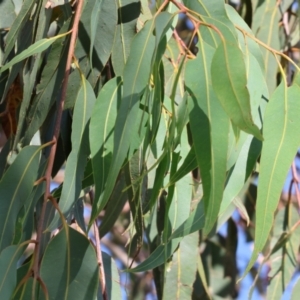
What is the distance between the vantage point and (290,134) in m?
1.07

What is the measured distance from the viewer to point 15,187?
1088mm

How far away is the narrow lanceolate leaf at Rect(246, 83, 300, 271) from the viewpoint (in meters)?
1.03

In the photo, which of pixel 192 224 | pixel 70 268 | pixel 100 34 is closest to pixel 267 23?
pixel 100 34

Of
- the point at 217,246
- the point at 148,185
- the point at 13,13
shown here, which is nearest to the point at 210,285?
the point at 217,246

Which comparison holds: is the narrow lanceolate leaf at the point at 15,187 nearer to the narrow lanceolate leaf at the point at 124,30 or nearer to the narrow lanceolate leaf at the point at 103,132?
the narrow lanceolate leaf at the point at 103,132

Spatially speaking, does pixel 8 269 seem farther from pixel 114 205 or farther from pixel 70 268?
pixel 114 205

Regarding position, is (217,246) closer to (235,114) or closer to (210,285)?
(210,285)

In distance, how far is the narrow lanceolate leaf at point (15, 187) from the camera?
1070 mm

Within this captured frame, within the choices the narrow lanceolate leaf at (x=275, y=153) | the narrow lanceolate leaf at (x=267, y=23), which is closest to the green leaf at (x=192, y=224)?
the narrow lanceolate leaf at (x=275, y=153)

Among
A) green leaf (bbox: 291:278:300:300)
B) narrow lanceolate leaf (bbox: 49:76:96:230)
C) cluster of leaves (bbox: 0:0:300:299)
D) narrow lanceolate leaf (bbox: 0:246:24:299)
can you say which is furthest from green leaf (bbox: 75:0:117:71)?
green leaf (bbox: 291:278:300:300)

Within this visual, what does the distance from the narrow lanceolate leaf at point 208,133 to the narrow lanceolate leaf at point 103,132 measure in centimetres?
12

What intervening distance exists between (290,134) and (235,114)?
16 centimetres

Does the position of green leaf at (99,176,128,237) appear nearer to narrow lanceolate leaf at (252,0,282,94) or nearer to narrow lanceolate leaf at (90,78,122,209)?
narrow lanceolate leaf at (90,78,122,209)

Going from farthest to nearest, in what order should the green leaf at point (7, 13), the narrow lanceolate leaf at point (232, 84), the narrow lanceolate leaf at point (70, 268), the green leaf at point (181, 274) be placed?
1. the green leaf at point (181, 274)
2. the green leaf at point (7, 13)
3. the narrow lanceolate leaf at point (70, 268)
4. the narrow lanceolate leaf at point (232, 84)
